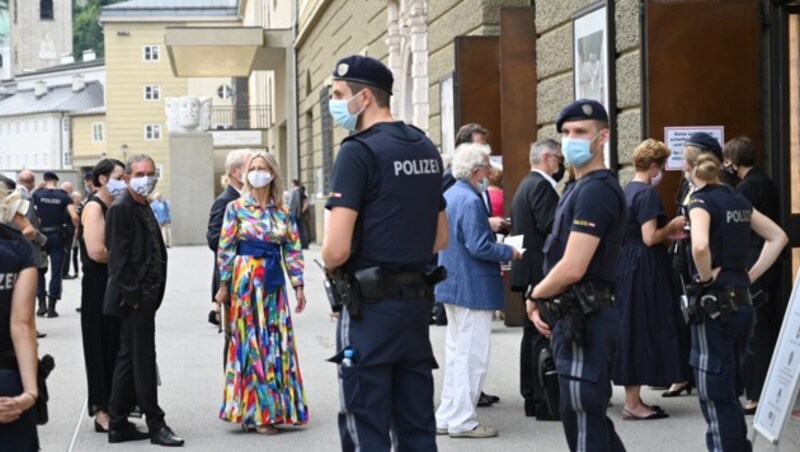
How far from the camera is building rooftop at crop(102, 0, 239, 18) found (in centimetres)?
7775

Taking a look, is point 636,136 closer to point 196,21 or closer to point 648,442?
point 648,442

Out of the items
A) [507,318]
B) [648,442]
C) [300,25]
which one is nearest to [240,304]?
[648,442]

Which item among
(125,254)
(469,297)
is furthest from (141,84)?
(469,297)

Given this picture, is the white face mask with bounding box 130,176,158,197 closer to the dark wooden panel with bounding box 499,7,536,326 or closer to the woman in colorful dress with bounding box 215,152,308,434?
the woman in colorful dress with bounding box 215,152,308,434

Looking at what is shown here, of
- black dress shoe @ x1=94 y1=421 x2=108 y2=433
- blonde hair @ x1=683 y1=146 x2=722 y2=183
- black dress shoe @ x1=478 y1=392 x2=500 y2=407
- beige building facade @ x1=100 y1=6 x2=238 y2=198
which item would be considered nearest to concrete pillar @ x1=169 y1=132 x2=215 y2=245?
black dress shoe @ x1=478 y1=392 x2=500 y2=407

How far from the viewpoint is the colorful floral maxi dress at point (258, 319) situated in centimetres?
870

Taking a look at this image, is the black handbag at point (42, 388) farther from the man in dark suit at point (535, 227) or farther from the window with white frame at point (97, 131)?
the window with white frame at point (97, 131)

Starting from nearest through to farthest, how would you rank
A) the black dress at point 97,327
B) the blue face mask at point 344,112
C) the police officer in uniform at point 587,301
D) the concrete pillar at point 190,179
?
the blue face mask at point 344,112, the police officer in uniform at point 587,301, the black dress at point 97,327, the concrete pillar at point 190,179

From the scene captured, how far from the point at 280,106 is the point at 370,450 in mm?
40494

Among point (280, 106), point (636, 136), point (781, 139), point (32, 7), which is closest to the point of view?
point (781, 139)

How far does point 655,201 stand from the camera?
28.8 ft

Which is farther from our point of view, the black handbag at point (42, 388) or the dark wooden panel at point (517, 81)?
the dark wooden panel at point (517, 81)

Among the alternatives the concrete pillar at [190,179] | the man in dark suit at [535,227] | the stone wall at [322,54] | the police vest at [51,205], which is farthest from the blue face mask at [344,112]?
the concrete pillar at [190,179]

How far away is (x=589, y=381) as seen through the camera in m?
5.93
